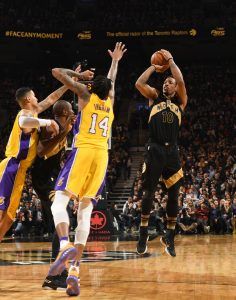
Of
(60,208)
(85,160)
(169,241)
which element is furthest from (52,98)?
(169,241)

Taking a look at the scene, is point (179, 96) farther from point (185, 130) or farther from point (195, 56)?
point (195, 56)

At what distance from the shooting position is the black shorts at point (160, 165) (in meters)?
6.91

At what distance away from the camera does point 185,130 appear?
833 inches

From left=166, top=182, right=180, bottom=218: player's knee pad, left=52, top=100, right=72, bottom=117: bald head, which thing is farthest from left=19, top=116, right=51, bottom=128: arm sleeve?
left=166, top=182, right=180, bottom=218: player's knee pad

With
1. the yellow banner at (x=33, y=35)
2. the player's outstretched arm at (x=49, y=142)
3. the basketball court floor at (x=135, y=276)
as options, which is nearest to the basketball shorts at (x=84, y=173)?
the player's outstretched arm at (x=49, y=142)

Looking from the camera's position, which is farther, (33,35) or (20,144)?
(33,35)

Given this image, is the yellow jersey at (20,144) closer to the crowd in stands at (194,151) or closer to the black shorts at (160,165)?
the black shorts at (160,165)

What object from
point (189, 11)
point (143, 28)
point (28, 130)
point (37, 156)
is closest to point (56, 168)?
point (37, 156)

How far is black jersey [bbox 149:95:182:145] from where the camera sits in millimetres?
6943

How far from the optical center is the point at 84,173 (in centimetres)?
494

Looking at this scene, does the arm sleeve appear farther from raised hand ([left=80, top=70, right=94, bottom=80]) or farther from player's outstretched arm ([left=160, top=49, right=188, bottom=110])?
player's outstretched arm ([left=160, top=49, right=188, bottom=110])

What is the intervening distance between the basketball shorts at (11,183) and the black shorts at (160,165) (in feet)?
6.60

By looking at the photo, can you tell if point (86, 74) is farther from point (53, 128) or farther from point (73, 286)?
point (73, 286)

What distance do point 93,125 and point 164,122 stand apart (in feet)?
6.79
